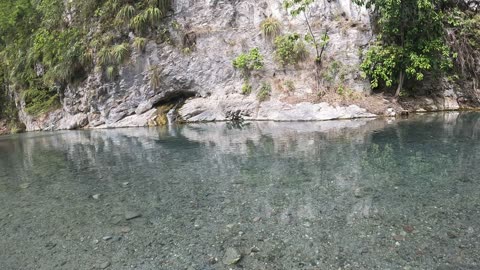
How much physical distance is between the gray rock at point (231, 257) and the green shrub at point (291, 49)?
13.8m

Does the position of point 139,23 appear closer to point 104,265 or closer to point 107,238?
point 107,238

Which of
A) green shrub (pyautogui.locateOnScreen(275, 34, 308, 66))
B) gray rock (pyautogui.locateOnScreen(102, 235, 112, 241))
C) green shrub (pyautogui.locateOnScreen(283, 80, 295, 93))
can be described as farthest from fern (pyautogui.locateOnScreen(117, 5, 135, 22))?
gray rock (pyautogui.locateOnScreen(102, 235, 112, 241))

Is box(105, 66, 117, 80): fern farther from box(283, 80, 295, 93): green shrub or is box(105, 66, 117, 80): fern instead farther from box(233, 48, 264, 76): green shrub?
box(283, 80, 295, 93): green shrub

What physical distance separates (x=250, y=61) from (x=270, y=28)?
6.10 feet

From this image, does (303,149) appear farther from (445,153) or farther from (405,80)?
(405,80)

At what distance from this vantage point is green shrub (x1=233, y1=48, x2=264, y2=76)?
642 inches

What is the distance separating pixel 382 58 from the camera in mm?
13742

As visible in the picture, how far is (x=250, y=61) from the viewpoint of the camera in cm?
1644

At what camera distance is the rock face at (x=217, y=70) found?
15.2 metres

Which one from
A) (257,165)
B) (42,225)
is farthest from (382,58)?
(42,225)

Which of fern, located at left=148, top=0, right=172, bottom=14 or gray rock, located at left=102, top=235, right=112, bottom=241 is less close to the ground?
fern, located at left=148, top=0, right=172, bottom=14

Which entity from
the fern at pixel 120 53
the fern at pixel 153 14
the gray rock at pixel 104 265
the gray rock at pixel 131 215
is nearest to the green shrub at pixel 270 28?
the fern at pixel 153 14

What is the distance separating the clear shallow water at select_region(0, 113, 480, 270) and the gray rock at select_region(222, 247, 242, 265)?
0.05 meters

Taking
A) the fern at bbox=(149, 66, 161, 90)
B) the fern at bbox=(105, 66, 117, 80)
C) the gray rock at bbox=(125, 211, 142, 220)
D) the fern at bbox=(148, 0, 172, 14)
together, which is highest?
the fern at bbox=(148, 0, 172, 14)
